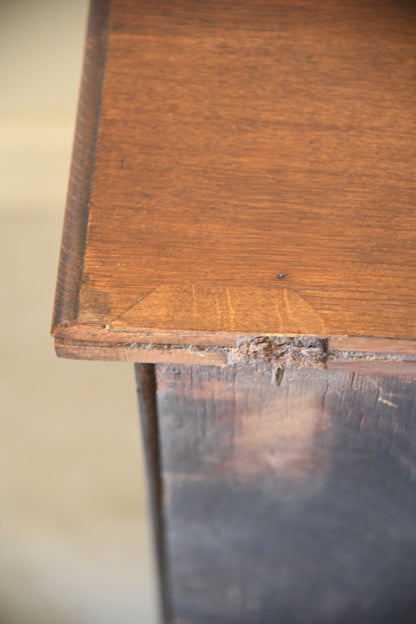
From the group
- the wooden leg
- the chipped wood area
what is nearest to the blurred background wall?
the wooden leg

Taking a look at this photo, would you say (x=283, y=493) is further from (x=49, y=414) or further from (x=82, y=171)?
(x=49, y=414)

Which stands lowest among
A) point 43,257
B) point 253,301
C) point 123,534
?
point 123,534

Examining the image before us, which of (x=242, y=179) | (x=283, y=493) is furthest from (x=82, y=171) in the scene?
(x=283, y=493)

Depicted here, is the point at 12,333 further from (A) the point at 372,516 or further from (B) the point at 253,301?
(B) the point at 253,301

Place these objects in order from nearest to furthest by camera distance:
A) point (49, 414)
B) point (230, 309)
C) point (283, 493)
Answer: point (230, 309) < point (283, 493) < point (49, 414)

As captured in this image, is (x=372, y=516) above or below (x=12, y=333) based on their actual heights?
above

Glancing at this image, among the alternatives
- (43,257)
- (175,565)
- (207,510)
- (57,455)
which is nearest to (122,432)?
(57,455)

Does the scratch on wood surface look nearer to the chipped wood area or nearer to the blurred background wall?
the chipped wood area
